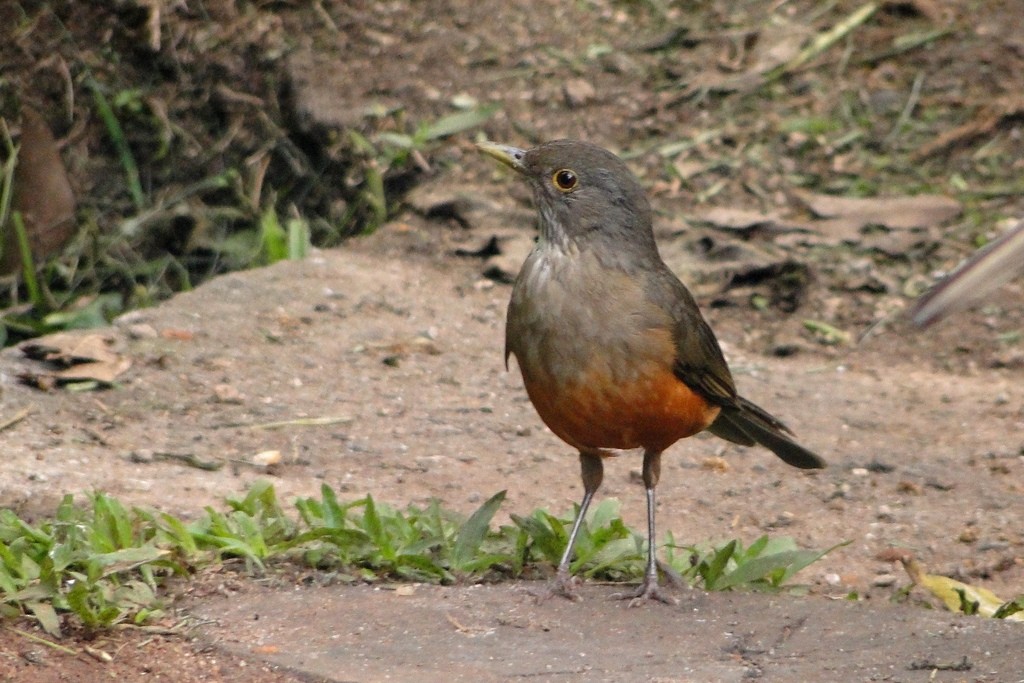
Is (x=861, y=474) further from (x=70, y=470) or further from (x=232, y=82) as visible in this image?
(x=232, y=82)

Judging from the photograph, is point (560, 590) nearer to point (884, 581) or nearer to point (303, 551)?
point (303, 551)

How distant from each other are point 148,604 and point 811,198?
600 cm

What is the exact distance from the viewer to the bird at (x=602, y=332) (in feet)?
15.7

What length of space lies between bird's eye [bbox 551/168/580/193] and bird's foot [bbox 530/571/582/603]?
135 centimetres

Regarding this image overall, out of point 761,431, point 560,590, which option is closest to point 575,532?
point 560,590

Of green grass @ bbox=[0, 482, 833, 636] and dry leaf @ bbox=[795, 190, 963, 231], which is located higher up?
dry leaf @ bbox=[795, 190, 963, 231]

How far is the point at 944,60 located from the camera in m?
10.2

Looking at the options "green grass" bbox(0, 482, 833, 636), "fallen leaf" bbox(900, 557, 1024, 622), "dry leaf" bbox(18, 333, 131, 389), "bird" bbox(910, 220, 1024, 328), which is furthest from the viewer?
"dry leaf" bbox(18, 333, 131, 389)

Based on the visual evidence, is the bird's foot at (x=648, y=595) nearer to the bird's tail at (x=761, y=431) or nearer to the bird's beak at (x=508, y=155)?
the bird's tail at (x=761, y=431)

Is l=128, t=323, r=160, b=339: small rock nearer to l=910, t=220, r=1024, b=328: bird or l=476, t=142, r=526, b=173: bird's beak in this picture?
l=476, t=142, r=526, b=173: bird's beak

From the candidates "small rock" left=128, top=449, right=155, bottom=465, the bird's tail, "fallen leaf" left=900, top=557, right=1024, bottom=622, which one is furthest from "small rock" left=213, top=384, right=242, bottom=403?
"fallen leaf" left=900, top=557, right=1024, bottom=622

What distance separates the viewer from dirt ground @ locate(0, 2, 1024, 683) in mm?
4398

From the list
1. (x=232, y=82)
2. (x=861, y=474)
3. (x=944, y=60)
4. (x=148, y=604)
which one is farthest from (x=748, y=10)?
(x=148, y=604)

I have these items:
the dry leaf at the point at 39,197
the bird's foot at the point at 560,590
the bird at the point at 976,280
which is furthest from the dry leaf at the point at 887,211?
the bird at the point at 976,280
